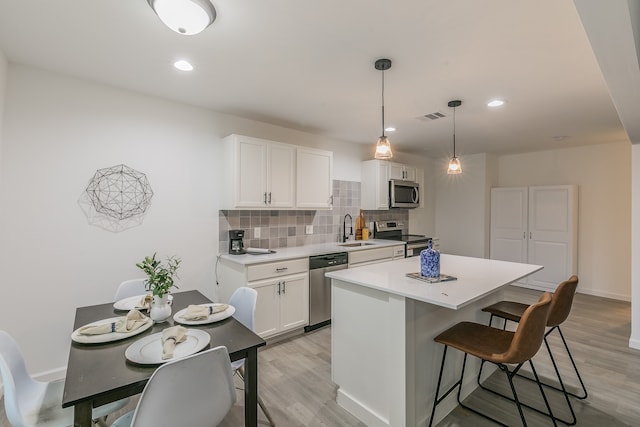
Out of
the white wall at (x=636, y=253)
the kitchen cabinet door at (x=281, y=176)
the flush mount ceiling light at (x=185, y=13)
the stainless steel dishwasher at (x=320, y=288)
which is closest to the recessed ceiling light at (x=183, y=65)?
the flush mount ceiling light at (x=185, y=13)

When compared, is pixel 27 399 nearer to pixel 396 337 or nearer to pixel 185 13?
pixel 396 337

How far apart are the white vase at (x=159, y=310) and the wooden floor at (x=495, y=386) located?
83cm

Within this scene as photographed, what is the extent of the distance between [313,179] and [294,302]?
1493 mm

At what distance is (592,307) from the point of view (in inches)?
167

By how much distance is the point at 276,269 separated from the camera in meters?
3.07

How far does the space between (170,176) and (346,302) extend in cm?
208

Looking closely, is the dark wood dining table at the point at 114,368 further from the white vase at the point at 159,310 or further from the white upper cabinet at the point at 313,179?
the white upper cabinet at the point at 313,179

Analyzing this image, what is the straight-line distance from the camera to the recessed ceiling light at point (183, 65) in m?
2.18

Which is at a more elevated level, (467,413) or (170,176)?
(170,176)

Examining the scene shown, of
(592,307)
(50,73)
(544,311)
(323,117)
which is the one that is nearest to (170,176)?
(50,73)

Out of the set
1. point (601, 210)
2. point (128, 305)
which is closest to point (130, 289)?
Answer: point (128, 305)

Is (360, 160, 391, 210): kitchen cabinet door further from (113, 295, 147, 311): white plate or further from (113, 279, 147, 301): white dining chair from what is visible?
(113, 295, 147, 311): white plate

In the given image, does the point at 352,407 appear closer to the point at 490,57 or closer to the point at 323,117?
the point at 490,57

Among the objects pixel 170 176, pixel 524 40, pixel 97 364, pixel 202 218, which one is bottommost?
pixel 97 364
